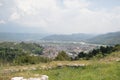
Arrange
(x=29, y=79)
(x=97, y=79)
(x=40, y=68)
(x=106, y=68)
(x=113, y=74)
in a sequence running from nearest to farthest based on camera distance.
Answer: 1. (x=29, y=79)
2. (x=97, y=79)
3. (x=113, y=74)
4. (x=106, y=68)
5. (x=40, y=68)

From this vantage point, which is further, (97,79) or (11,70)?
(11,70)

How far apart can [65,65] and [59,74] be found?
321cm

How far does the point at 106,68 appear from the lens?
1903 cm

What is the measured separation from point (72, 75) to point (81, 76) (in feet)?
2.70

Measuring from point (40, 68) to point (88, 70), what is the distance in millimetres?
3916

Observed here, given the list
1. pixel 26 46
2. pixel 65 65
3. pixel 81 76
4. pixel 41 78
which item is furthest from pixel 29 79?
pixel 26 46

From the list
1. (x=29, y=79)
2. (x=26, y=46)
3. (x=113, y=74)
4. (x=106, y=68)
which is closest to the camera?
(x=29, y=79)

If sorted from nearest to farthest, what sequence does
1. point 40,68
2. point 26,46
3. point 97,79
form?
1. point 97,79
2. point 40,68
3. point 26,46

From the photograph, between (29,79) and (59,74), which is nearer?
(29,79)

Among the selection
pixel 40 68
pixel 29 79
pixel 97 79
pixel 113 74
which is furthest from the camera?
pixel 40 68

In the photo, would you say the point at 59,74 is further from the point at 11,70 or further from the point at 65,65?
the point at 11,70

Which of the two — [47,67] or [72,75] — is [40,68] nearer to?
[47,67]

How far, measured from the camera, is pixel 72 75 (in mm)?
17859

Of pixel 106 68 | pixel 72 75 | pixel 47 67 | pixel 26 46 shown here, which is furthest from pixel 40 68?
pixel 26 46
